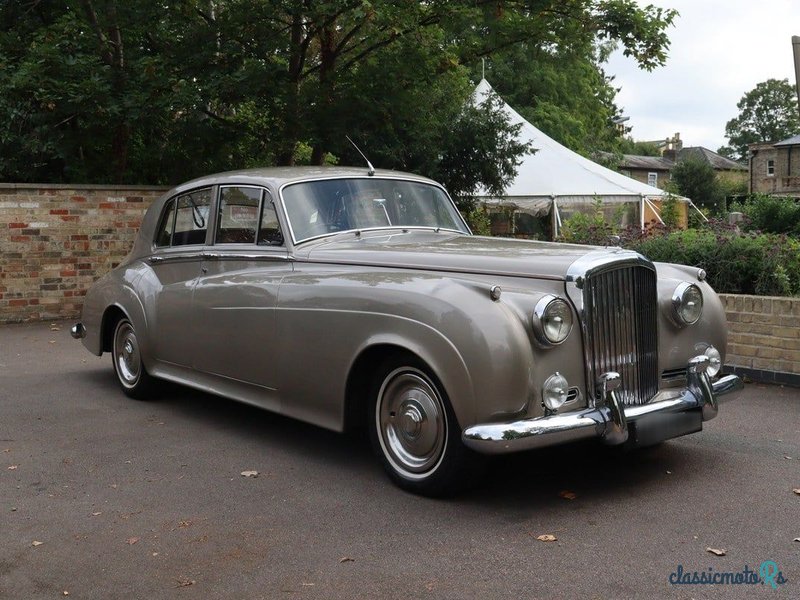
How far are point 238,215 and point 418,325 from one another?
218cm

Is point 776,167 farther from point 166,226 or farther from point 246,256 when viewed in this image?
point 246,256

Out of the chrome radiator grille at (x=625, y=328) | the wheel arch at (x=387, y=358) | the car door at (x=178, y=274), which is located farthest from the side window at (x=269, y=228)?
the chrome radiator grille at (x=625, y=328)

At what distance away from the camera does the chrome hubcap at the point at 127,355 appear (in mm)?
6984

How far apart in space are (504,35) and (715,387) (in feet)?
31.7

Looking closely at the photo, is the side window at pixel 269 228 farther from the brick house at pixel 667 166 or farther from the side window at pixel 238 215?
the brick house at pixel 667 166

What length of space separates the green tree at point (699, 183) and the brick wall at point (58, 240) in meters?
51.9

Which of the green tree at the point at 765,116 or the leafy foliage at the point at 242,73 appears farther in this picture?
the green tree at the point at 765,116

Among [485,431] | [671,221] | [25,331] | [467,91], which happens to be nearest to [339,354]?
[485,431]

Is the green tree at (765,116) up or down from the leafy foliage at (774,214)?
up

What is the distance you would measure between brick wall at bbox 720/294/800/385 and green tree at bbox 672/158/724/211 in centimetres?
5369

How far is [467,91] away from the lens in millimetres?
15789

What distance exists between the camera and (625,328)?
466 cm

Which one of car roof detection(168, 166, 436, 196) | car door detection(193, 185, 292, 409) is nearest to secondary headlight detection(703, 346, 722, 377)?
car roof detection(168, 166, 436, 196)

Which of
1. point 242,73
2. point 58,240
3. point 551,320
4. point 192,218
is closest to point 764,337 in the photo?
point 551,320
